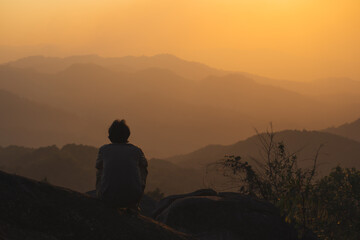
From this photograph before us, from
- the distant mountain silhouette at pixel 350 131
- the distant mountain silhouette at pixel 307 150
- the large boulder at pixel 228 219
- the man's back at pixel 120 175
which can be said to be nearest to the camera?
the man's back at pixel 120 175

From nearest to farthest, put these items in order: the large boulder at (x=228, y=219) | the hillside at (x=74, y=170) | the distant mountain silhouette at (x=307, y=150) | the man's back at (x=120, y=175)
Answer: the man's back at (x=120, y=175), the large boulder at (x=228, y=219), the hillside at (x=74, y=170), the distant mountain silhouette at (x=307, y=150)

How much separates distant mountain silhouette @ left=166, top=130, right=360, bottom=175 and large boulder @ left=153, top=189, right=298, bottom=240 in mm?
93265

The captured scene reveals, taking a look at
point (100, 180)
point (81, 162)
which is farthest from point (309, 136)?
point (100, 180)

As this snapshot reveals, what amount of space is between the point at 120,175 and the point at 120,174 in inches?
0.7

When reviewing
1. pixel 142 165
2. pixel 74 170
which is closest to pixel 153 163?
pixel 74 170

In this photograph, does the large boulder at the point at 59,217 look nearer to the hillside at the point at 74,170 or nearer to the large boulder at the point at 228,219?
the large boulder at the point at 228,219

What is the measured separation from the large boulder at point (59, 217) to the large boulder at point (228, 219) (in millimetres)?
2073

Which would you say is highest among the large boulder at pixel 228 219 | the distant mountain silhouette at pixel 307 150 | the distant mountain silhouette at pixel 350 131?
the distant mountain silhouette at pixel 350 131

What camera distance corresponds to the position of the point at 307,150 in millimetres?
125625

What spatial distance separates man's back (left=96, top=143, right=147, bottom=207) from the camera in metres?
7.16

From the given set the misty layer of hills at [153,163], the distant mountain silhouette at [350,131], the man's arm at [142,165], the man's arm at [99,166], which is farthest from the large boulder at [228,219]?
the distant mountain silhouette at [350,131]

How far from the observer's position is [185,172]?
4326 inches

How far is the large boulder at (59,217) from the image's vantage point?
5734mm

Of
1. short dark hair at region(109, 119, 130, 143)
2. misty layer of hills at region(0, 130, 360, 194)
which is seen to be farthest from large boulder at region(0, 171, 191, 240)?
misty layer of hills at region(0, 130, 360, 194)
